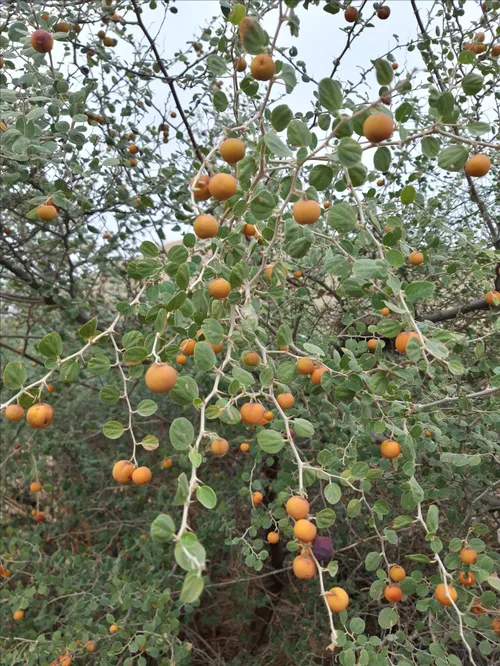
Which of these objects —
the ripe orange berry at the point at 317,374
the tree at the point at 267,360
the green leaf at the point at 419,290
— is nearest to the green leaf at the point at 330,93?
the tree at the point at 267,360

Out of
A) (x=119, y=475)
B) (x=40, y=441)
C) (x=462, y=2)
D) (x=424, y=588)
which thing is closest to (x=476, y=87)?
(x=119, y=475)

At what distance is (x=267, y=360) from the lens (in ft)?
3.74

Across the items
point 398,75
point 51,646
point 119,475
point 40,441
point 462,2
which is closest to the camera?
point 119,475

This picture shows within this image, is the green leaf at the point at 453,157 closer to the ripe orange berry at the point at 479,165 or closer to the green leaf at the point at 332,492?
the ripe orange berry at the point at 479,165

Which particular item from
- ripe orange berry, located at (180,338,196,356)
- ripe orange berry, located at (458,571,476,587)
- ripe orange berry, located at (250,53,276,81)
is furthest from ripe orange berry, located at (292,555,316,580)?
ripe orange berry, located at (250,53,276,81)

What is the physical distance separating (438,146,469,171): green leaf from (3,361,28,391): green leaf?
953mm

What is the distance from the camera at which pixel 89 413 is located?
3.61 meters

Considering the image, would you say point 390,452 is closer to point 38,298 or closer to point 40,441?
point 38,298

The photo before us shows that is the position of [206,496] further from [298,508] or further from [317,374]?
[317,374]

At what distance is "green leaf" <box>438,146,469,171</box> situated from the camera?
854 mm

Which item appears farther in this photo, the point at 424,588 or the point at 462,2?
the point at 462,2

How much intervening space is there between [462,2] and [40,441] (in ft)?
11.4

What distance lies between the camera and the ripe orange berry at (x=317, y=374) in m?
1.16

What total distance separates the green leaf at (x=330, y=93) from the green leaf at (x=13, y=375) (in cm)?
81
